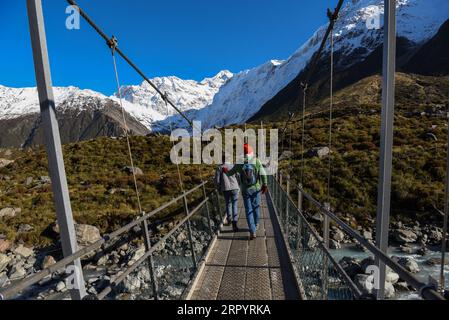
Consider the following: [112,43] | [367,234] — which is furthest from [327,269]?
[367,234]

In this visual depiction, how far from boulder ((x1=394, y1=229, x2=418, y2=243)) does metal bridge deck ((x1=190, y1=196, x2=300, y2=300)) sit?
26.2ft

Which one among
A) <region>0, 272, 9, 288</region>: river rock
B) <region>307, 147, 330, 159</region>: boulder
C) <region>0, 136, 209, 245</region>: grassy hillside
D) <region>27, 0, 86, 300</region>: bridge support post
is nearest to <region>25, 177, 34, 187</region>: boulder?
<region>0, 136, 209, 245</region>: grassy hillside

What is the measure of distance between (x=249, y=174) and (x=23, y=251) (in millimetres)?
10895

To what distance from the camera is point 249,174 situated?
570 centimetres

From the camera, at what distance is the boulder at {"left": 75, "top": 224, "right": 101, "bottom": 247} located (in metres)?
12.7

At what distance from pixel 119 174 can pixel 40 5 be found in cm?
2317

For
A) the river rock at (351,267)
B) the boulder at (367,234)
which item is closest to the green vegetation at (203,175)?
the boulder at (367,234)

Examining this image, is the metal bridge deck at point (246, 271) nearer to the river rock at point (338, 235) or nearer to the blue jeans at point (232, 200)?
the blue jeans at point (232, 200)

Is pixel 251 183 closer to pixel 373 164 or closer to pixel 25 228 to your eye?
pixel 25 228

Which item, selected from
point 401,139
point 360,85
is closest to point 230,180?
point 401,139

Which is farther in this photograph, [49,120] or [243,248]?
[243,248]

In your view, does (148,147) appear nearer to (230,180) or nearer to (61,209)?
(230,180)

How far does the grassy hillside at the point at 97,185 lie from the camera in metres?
15.4
